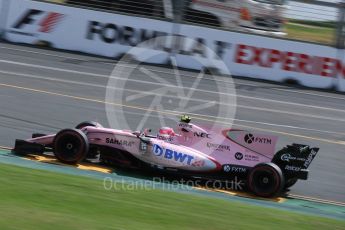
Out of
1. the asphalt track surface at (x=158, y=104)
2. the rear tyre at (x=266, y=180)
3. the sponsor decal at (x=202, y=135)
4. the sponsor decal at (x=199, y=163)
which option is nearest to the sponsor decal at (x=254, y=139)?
the rear tyre at (x=266, y=180)

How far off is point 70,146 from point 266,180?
113 inches

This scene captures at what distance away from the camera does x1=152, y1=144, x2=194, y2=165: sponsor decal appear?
10445 mm

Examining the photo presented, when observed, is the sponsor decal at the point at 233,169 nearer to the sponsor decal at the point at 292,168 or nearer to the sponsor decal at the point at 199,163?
the sponsor decal at the point at 199,163

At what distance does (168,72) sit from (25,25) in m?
4.71

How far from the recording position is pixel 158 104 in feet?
53.5

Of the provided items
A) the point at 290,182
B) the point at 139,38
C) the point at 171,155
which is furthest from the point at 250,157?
the point at 139,38

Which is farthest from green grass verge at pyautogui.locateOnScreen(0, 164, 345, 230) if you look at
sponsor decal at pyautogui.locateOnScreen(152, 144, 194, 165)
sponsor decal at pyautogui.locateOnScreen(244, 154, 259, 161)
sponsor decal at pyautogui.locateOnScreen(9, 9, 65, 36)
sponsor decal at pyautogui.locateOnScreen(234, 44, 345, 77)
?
sponsor decal at pyautogui.locateOnScreen(9, 9, 65, 36)

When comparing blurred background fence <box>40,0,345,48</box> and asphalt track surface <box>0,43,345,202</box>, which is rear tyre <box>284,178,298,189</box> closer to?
asphalt track surface <box>0,43,345,202</box>

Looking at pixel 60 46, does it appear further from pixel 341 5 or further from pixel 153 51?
pixel 341 5

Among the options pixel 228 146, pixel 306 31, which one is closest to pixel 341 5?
pixel 306 31

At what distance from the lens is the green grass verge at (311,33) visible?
20.9 metres

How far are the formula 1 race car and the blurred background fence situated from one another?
35.6 ft

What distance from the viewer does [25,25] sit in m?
21.5

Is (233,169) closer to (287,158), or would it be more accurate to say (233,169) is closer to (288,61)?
(287,158)
